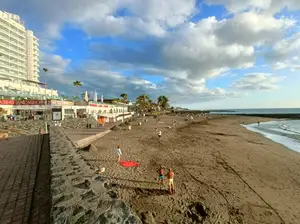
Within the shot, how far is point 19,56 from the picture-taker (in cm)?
7631

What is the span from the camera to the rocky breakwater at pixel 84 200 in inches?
109

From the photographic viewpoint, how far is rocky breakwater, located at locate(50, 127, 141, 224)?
277cm

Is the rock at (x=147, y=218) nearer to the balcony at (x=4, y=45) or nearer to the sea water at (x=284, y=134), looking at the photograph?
the sea water at (x=284, y=134)

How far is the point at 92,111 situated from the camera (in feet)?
173

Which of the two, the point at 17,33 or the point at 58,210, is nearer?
the point at 58,210

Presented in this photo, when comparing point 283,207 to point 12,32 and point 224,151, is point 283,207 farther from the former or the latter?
point 12,32

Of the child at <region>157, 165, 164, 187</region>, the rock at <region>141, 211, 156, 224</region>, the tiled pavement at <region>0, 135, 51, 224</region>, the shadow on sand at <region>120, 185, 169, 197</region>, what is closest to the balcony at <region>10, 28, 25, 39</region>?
the tiled pavement at <region>0, 135, 51, 224</region>

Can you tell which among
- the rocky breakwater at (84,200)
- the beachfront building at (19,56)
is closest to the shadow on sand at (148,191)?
the rocky breakwater at (84,200)

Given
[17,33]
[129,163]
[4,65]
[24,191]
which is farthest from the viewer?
[17,33]

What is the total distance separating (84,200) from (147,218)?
4903mm

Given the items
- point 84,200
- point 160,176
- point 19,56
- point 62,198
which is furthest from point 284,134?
point 19,56

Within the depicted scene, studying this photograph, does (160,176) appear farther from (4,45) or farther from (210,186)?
(4,45)

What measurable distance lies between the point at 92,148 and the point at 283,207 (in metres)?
15.2

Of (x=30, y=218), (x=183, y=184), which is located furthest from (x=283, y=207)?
(x=30, y=218)
